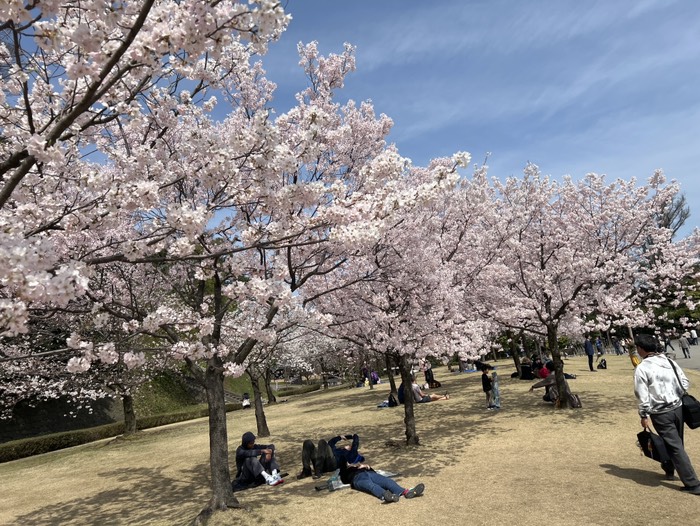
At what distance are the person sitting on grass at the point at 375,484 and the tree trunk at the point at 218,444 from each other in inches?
86.6

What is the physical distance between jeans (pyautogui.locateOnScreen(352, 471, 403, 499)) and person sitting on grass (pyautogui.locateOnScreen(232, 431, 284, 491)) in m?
2.52

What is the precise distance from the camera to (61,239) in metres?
7.00

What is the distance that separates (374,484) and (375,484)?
2 centimetres

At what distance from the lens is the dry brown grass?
639 cm

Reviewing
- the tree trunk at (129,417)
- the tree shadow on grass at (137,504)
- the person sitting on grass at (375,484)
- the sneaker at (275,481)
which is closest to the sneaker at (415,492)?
the person sitting on grass at (375,484)

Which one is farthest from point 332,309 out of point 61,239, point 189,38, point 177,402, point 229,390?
point 229,390

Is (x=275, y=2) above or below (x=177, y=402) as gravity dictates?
above

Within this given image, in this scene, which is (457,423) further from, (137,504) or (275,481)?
(137,504)

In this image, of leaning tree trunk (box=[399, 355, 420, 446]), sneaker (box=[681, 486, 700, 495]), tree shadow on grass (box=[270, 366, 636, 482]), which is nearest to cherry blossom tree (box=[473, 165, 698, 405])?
tree shadow on grass (box=[270, 366, 636, 482])

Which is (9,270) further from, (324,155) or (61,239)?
(324,155)

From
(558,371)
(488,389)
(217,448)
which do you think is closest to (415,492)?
(217,448)

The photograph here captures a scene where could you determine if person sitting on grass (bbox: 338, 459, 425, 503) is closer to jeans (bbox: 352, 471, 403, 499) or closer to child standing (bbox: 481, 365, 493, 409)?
jeans (bbox: 352, 471, 403, 499)

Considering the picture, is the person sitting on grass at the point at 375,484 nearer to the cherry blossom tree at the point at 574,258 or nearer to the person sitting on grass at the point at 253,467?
the person sitting on grass at the point at 253,467

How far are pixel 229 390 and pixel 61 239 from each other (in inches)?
1297
